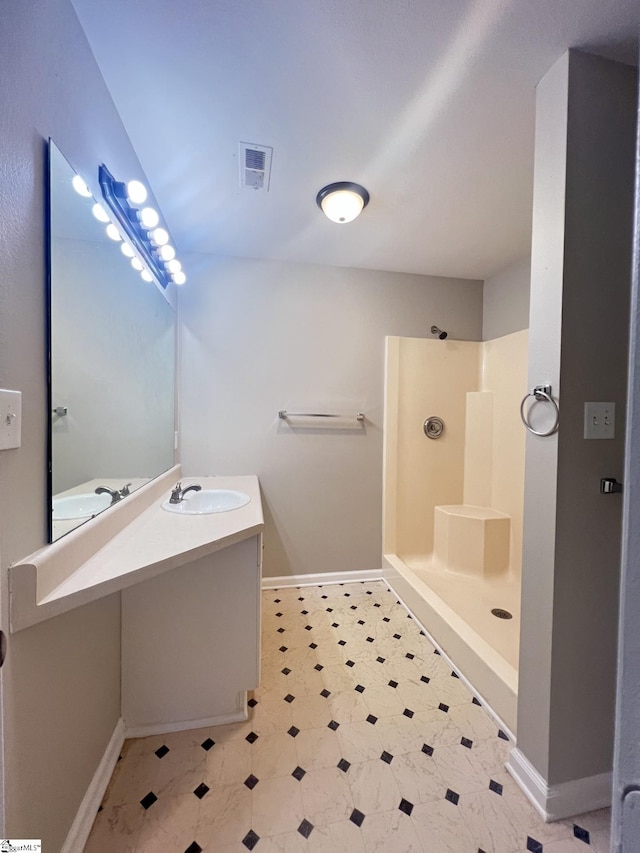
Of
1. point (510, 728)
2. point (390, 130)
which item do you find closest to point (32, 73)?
point (390, 130)

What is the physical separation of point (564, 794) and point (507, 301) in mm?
2492

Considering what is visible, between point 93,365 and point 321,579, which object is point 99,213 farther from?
point 321,579

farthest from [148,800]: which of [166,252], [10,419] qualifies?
Answer: [166,252]

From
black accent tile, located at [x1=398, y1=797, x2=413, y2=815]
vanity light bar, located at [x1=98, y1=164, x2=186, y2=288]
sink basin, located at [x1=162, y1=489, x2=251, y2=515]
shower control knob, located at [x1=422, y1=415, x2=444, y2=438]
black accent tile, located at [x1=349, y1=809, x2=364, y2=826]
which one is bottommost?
black accent tile, located at [x1=349, y1=809, x2=364, y2=826]

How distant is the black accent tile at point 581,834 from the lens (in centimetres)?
99

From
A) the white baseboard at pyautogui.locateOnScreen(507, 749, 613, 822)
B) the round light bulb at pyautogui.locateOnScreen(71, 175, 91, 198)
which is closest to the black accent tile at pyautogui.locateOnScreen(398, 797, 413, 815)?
the white baseboard at pyautogui.locateOnScreen(507, 749, 613, 822)

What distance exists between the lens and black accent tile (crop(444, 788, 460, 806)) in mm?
1066

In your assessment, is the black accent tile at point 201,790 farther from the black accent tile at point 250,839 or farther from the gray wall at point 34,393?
the gray wall at point 34,393

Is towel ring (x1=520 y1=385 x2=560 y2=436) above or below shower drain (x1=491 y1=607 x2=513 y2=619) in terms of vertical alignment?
above

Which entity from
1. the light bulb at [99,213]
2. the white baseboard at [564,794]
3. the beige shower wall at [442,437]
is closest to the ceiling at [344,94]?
the light bulb at [99,213]

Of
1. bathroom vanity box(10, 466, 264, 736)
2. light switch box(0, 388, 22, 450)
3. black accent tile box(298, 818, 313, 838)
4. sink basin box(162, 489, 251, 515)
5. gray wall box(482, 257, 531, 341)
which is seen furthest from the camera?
gray wall box(482, 257, 531, 341)

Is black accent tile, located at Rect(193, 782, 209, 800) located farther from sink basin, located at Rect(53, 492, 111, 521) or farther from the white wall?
the white wall

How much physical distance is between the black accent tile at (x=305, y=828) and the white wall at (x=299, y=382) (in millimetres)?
1380

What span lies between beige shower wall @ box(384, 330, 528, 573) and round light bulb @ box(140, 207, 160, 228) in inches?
63.4
